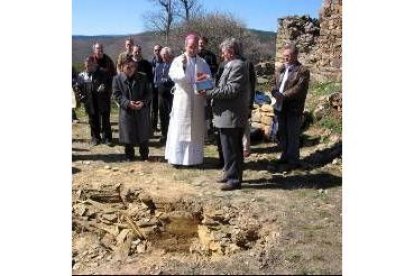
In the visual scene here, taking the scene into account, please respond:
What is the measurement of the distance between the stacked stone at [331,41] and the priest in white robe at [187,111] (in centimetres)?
387

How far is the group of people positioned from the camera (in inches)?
224

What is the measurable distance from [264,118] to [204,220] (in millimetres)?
3299

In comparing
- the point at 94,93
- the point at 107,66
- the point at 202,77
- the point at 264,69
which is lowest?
the point at 94,93

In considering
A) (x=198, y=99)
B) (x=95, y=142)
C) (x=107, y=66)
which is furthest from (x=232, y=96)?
(x=95, y=142)

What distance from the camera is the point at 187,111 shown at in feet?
21.2

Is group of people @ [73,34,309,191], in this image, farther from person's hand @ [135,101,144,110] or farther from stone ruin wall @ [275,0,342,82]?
stone ruin wall @ [275,0,342,82]

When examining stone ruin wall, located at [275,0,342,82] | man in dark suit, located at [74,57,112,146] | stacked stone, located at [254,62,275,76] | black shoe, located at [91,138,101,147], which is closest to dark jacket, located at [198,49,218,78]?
man in dark suit, located at [74,57,112,146]

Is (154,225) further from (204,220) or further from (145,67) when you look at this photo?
(145,67)

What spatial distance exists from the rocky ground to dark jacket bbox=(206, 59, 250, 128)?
712mm

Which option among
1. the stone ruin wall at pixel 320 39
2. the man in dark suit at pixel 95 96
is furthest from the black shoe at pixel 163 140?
the stone ruin wall at pixel 320 39

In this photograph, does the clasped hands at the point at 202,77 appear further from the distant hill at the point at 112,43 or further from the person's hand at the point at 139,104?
the person's hand at the point at 139,104
